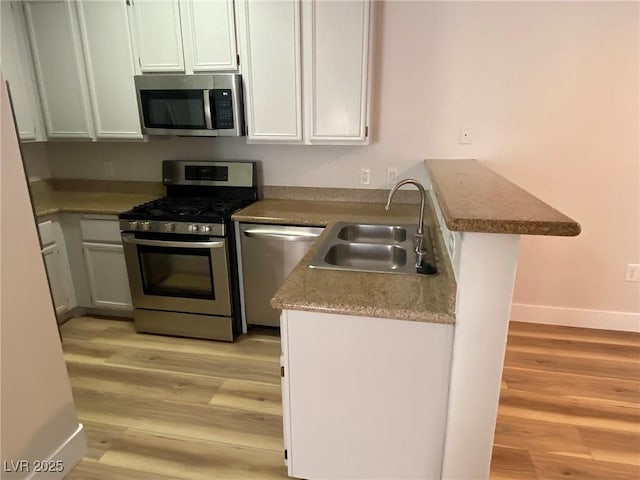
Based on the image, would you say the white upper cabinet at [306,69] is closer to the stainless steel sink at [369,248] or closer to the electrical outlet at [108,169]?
the stainless steel sink at [369,248]

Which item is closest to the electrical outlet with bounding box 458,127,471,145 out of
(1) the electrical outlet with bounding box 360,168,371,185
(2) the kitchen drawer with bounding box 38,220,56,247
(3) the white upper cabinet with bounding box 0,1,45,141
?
(1) the electrical outlet with bounding box 360,168,371,185

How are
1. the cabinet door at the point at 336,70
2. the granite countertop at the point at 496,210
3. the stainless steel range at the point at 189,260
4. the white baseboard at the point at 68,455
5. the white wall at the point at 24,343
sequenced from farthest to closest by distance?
the stainless steel range at the point at 189,260 → the cabinet door at the point at 336,70 → the white baseboard at the point at 68,455 → the white wall at the point at 24,343 → the granite countertop at the point at 496,210

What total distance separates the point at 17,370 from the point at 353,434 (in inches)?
50.9

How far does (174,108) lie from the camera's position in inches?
107

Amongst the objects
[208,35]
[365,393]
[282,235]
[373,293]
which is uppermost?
[208,35]

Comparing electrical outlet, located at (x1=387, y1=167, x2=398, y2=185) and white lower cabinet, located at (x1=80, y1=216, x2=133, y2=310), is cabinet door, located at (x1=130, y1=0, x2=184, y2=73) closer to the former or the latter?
white lower cabinet, located at (x1=80, y1=216, x2=133, y2=310)

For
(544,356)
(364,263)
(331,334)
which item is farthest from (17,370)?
(544,356)

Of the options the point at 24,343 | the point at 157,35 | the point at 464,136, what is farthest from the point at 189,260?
the point at 464,136

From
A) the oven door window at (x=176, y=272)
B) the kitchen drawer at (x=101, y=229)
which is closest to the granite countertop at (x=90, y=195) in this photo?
the kitchen drawer at (x=101, y=229)

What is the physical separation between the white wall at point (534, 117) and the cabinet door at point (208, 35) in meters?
0.70

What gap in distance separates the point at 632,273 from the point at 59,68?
4.19 meters

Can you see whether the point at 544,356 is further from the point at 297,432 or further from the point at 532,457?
the point at 297,432

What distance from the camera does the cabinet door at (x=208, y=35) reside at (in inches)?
99.3

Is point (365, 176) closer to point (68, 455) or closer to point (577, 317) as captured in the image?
point (577, 317)
